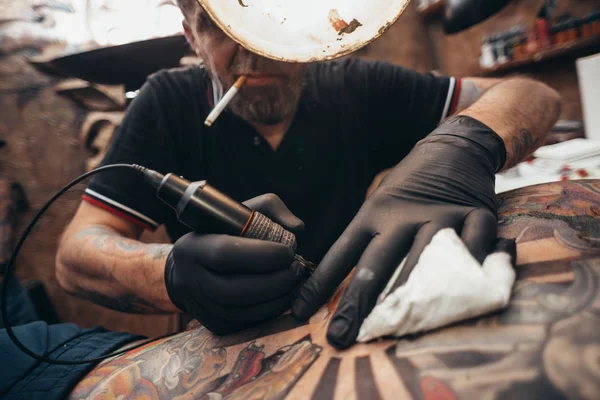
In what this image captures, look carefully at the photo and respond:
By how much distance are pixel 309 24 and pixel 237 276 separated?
501 mm

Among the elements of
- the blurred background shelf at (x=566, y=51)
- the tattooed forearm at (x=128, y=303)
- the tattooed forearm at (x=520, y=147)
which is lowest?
the tattooed forearm at (x=128, y=303)

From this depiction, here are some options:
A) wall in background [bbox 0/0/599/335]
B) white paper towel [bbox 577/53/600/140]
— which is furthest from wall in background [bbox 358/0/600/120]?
white paper towel [bbox 577/53/600/140]

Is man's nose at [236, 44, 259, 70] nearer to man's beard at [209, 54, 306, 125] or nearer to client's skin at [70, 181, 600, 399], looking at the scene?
man's beard at [209, 54, 306, 125]

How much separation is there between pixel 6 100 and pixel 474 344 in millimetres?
2281

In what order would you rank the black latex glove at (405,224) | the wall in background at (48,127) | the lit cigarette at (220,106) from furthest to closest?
the wall in background at (48,127) → the lit cigarette at (220,106) → the black latex glove at (405,224)

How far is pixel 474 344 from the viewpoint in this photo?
17.7 inches

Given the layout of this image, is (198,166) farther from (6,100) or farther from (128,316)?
(6,100)

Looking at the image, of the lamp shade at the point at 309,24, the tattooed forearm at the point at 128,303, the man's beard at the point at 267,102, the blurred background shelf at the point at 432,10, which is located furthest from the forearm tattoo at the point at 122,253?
the blurred background shelf at the point at 432,10

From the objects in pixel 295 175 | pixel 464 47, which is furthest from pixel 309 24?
pixel 464 47

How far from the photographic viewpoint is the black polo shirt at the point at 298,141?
1.20 meters

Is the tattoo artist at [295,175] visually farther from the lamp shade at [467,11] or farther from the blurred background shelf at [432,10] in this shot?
the blurred background shelf at [432,10]

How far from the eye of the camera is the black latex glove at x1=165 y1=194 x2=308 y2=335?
23.8 inches

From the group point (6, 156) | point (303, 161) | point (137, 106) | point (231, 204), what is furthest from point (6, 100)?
point (231, 204)

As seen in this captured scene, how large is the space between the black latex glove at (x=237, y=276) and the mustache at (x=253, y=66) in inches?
19.0
